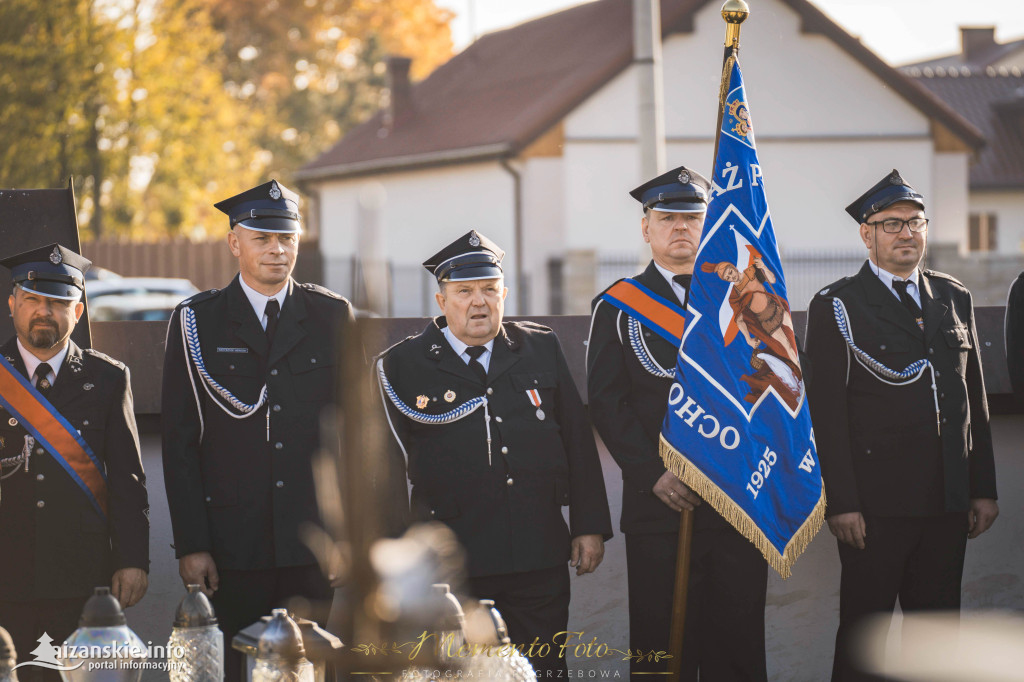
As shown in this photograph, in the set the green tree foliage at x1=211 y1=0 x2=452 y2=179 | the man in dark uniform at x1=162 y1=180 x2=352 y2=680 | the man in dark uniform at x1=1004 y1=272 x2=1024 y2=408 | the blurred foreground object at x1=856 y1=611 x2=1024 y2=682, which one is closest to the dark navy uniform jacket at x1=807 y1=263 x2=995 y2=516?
the man in dark uniform at x1=1004 y1=272 x2=1024 y2=408

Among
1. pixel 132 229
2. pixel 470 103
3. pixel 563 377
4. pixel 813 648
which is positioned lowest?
pixel 813 648

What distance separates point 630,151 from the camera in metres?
23.0

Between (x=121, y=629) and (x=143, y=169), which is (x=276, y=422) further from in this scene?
(x=143, y=169)

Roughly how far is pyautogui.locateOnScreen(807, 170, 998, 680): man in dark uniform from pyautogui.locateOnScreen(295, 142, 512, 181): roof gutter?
18.0 meters

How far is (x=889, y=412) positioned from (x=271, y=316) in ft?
7.10

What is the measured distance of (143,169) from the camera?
2430 centimetres

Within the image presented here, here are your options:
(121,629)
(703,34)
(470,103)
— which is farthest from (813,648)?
(470,103)

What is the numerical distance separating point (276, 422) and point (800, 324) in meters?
2.13

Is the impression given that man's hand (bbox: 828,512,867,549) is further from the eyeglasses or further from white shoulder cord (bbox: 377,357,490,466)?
white shoulder cord (bbox: 377,357,490,466)

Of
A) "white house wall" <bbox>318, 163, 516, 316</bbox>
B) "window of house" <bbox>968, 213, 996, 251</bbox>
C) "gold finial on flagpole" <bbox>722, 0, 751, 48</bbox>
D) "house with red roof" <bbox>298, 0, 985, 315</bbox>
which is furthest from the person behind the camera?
"window of house" <bbox>968, 213, 996, 251</bbox>

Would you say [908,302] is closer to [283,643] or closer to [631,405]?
[631,405]

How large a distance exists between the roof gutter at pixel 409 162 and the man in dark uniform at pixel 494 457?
725 inches

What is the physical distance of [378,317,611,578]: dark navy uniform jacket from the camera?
4082 mm

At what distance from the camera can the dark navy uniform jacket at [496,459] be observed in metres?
4.08
